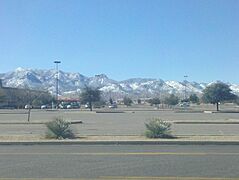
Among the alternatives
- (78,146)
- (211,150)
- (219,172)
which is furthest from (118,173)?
Result: (78,146)

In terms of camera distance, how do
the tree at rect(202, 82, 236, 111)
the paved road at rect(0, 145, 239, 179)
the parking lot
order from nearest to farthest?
the paved road at rect(0, 145, 239, 179) < the parking lot < the tree at rect(202, 82, 236, 111)

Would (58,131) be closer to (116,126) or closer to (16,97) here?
(116,126)

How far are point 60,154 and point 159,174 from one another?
5073 mm

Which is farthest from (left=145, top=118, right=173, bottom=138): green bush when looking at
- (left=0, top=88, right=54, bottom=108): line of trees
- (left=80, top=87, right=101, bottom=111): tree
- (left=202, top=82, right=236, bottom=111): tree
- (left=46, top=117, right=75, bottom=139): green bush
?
(left=0, top=88, right=54, bottom=108): line of trees

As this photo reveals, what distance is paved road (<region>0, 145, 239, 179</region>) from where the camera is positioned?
36.1ft

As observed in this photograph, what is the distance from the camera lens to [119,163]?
42.1 ft

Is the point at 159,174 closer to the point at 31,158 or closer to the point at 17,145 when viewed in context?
the point at 31,158

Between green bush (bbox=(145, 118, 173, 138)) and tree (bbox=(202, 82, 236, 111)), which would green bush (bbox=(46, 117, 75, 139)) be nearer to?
green bush (bbox=(145, 118, 173, 138))

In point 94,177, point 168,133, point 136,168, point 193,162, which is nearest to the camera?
point 94,177

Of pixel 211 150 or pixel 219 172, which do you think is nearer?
pixel 219 172

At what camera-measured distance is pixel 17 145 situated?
63.1 feet

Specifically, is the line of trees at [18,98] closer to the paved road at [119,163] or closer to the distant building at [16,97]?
the distant building at [16,97]

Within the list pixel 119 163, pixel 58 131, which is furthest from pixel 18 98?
A: pixel 119 163

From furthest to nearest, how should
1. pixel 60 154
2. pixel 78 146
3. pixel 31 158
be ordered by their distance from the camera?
pixel 78 146 → pixel 60 154 → pixel 31 158
